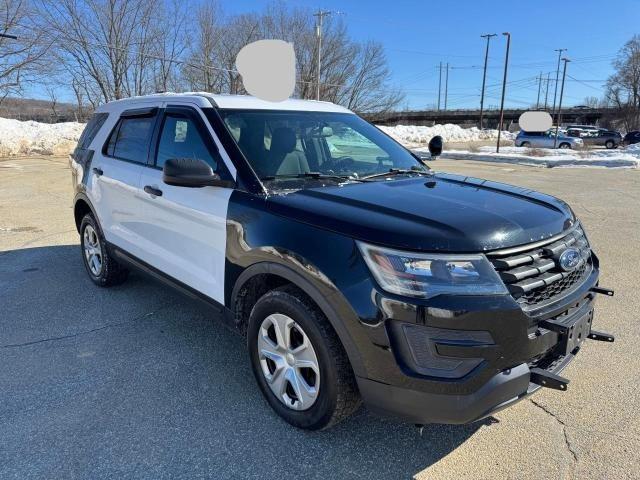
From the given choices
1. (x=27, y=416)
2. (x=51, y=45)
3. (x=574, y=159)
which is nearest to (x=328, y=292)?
(x=27, y=416)

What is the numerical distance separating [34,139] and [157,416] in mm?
23759

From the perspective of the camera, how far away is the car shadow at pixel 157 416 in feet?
8.03

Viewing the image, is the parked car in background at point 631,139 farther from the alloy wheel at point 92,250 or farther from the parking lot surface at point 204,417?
the alloy wheel at point 92,250

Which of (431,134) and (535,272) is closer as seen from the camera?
(535,272)

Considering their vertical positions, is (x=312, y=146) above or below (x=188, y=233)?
above

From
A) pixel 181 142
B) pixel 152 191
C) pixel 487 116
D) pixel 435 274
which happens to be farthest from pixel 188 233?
pixel 487 116

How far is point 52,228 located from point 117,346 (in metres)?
4.97

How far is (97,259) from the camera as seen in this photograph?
4.95 meters

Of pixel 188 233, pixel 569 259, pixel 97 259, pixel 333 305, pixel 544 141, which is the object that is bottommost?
pixel 97 259

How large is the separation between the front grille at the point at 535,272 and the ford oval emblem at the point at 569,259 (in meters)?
0.02

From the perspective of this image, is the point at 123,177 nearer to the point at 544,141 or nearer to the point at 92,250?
the point at 92,250

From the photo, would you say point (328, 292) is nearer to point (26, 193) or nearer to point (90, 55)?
point (26, 193)

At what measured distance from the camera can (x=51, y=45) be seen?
26.1m

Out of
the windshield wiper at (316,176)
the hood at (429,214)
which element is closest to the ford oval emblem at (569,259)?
the hood at (429,214)
